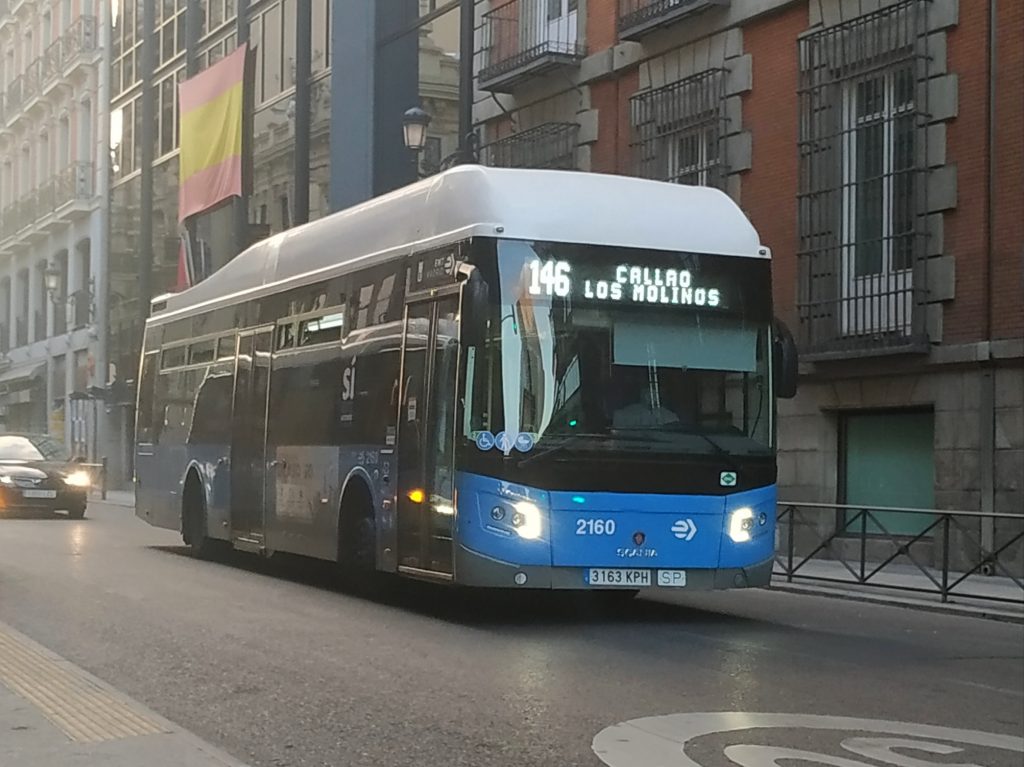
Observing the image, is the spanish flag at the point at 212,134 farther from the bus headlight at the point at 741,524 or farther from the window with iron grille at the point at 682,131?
the bus headlight at the point at 741,524

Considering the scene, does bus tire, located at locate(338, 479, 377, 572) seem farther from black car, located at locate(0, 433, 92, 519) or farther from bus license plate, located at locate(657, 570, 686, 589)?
black car, located at locate(0, 433, 92, 519)

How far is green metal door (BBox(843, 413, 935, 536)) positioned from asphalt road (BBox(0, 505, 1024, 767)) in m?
4.20

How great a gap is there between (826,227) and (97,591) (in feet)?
35.3

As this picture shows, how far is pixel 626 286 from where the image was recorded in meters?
11.9

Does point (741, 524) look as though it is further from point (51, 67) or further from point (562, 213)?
point (51, 67)

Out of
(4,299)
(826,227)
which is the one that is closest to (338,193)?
(826,227)

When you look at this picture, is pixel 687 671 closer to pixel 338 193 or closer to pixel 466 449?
pixel 466 449

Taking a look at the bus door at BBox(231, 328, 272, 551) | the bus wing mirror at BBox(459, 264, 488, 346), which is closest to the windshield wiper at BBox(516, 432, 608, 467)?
the bus wing mirror at BBox(459, 264, 488, 346)

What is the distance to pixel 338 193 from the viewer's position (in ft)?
116

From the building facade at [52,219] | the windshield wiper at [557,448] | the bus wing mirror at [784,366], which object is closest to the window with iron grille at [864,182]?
the bus wing mirror at [784,366]

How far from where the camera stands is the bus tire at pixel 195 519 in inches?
720

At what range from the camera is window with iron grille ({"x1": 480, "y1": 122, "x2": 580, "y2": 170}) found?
2620cm

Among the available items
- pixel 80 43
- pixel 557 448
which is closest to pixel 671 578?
pixel 557 448

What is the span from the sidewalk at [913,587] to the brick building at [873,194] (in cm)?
53
